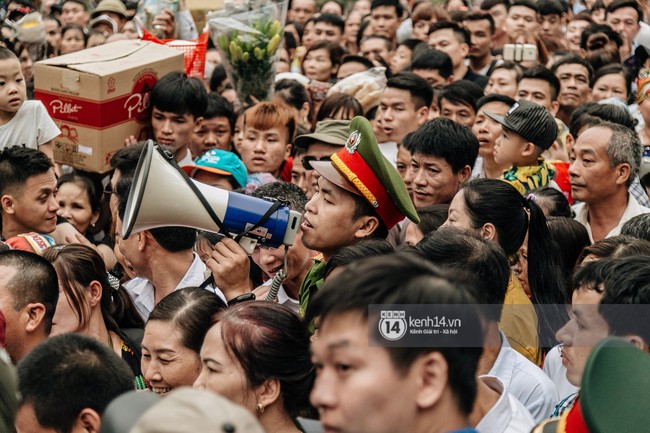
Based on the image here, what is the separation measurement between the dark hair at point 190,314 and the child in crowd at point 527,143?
2.45m

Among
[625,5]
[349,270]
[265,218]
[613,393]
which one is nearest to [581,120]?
[265,218]

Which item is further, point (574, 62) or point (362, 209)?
point (574, 62)

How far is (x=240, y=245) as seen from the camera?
3.80m

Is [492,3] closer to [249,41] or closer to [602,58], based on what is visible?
[602,58]

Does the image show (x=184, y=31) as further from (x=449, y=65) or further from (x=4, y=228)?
(x=4, y=228)

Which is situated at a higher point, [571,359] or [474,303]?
[474,303]

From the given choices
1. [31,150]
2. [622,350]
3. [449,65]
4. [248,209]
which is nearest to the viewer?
[622,350]

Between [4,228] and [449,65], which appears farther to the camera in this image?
[449,65]

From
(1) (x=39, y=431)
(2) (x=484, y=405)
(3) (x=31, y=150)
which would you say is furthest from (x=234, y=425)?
(3) (x=31, y=150)

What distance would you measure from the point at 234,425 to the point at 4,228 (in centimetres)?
397

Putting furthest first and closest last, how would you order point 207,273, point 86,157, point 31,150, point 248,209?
point 86,157, point 31,150, point 207,273, point 248,209

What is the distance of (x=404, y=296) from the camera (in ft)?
6.29

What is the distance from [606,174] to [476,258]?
2.06 meters

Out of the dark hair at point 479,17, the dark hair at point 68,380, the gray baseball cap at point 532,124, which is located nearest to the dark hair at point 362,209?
the dark hair at point 68,380
